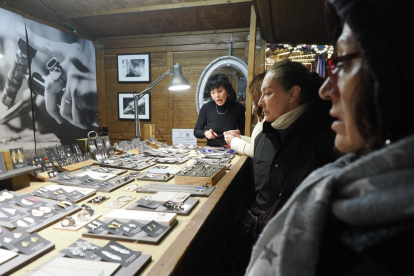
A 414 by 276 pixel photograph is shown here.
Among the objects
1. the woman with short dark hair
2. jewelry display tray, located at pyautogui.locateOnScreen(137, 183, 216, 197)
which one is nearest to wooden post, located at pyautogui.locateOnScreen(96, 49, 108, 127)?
the woman with short dark hair

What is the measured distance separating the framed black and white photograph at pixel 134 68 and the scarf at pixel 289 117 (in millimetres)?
3966

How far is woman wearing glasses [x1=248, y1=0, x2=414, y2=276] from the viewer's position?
0.43 meters

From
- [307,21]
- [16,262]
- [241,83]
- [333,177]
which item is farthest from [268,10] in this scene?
[16,262]

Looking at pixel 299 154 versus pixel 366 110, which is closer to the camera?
pixel 366 110

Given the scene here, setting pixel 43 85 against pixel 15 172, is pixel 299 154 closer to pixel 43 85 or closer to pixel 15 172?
pixel 15 172

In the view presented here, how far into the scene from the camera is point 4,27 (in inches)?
132

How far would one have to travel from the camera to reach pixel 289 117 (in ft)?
5.15

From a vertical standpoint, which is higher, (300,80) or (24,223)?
(300,80)

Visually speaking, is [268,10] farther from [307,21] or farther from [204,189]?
[204,189]

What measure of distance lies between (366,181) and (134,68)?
5167 mm

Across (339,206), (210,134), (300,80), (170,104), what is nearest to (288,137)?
(300,80)

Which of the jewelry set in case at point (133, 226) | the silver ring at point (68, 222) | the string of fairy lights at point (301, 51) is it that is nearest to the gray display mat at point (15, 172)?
the silver ring at point (68, 222)

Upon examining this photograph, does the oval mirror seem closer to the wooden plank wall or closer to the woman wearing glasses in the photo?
the wooden plank wall

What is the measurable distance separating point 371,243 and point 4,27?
4500mm
